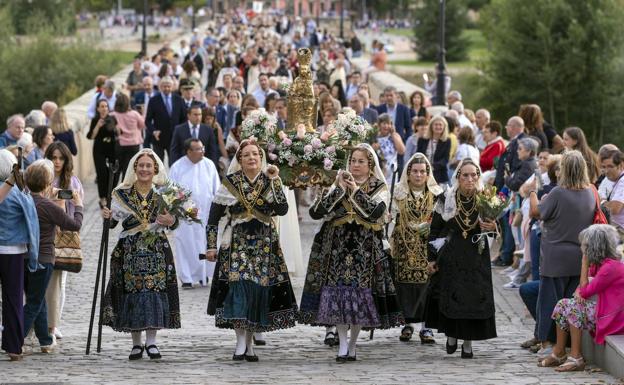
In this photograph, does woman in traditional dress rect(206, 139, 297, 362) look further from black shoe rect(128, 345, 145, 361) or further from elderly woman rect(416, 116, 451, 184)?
elderly woman rect(416, 116, 451, 184)

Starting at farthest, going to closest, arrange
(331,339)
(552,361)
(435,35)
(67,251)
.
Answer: (435,35) → (331,339) → (67,251) → (552,361)

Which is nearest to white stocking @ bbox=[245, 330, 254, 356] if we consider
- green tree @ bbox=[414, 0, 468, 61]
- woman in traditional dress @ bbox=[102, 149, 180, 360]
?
woman in traditional dress @ bbox=[102, 149, 180, 360]

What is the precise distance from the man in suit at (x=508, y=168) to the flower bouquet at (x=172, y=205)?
5.90 metres

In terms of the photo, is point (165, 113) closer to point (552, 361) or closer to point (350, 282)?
point (350, 282)

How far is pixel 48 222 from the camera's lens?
40.7 ft

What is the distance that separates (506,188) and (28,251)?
7.69m

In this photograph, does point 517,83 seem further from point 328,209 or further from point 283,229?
point 328,209

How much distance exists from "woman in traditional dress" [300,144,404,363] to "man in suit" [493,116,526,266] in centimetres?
511

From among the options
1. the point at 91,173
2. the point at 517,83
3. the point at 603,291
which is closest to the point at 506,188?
the point at 603,291

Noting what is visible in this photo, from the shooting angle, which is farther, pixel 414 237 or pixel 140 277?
pixel 414 237

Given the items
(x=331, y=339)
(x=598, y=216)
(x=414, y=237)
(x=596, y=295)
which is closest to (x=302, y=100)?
(x=414, y=237)

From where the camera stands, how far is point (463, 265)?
12555 millimetres

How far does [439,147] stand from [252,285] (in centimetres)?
788

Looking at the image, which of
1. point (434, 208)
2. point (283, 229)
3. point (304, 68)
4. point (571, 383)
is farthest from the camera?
point (283, 229)
